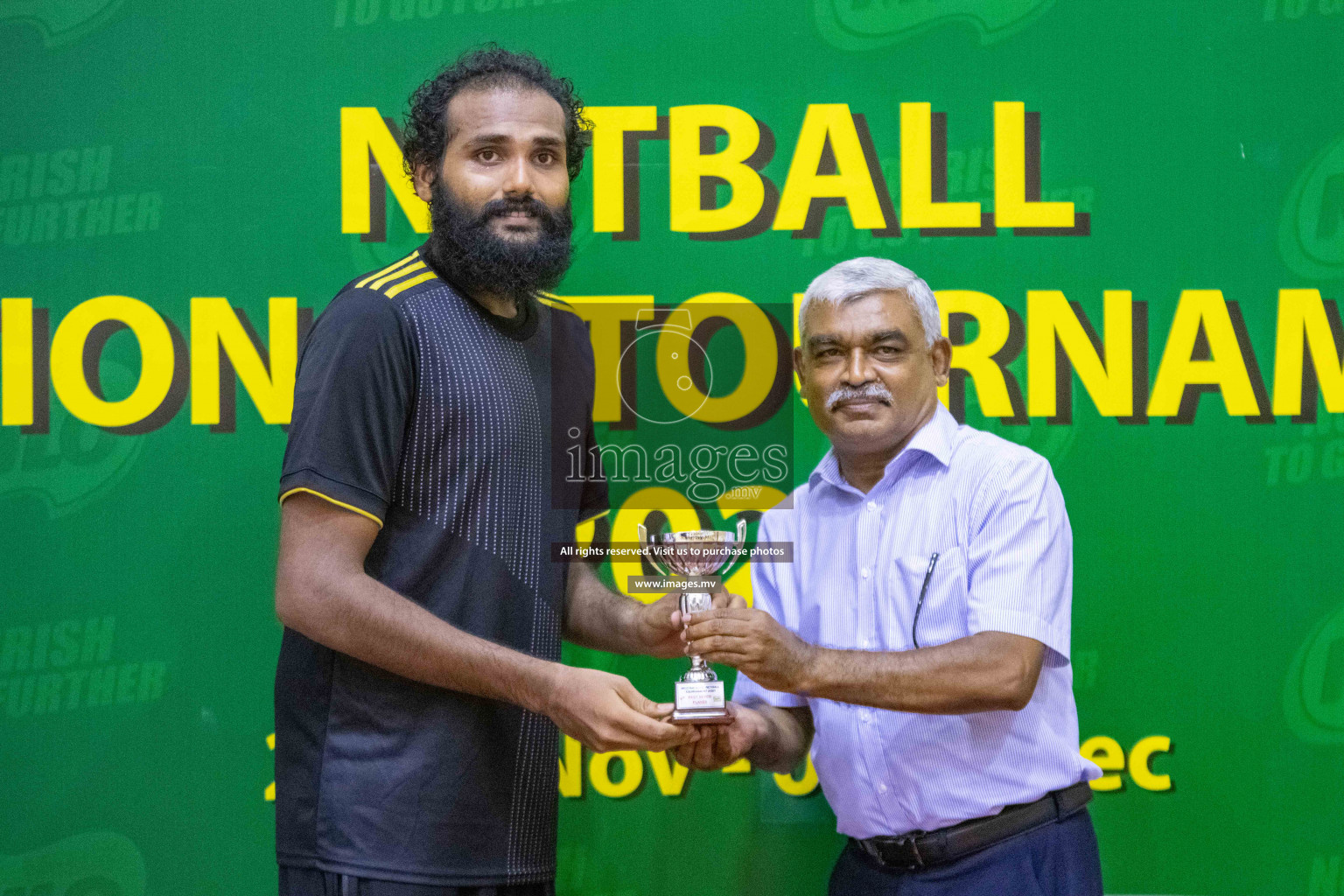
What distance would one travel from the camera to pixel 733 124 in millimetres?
3049

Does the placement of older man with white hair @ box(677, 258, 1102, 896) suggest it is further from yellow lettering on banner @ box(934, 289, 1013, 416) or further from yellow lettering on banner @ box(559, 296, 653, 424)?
yellow lettering on banner @ box(559, 296, 653, 424)

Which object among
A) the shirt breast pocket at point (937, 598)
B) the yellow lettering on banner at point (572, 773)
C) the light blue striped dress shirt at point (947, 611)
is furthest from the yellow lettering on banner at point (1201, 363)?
the yellow lettering on banner at point (572, 773)

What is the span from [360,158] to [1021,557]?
6.75 feet

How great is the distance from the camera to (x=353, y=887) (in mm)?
2094

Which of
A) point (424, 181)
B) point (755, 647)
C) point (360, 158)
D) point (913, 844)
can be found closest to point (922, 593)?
point (755, 647)

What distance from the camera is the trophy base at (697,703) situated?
7.23 ft

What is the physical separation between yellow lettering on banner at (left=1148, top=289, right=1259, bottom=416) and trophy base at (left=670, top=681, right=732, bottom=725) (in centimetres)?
160

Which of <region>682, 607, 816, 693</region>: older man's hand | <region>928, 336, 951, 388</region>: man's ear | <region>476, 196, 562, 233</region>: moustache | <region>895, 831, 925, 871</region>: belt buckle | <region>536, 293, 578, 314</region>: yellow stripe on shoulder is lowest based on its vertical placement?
<region>895, 831, 925, 871</region>: belt buckle

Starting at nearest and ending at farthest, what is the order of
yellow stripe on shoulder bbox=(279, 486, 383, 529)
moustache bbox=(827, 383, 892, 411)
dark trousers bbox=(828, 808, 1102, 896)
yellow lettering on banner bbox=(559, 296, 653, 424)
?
1. yellow stripe on shoulder bbox=(279, 486, 383, 529)
2. dark trousers bbox=(828, 808, 1102, 896)
3. moustache bbox=(827, 383, 892, 411)
4. yellow lettering on banner bbox=(559, 296, 653, 424)

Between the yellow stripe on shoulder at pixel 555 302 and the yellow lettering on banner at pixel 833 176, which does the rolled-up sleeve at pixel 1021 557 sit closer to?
the yellow lettering on banner at pixel 833 176

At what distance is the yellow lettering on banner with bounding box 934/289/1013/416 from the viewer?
9.94ft

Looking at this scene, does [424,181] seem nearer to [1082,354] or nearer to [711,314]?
[711,314]

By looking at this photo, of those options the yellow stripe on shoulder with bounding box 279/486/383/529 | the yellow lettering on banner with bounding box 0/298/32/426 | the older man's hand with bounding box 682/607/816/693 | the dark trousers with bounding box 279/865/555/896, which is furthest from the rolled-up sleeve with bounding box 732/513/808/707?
the yellow lettering on banner with bounding box 0/298/32/426

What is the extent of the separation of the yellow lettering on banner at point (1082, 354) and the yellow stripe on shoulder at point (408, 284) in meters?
1.67
